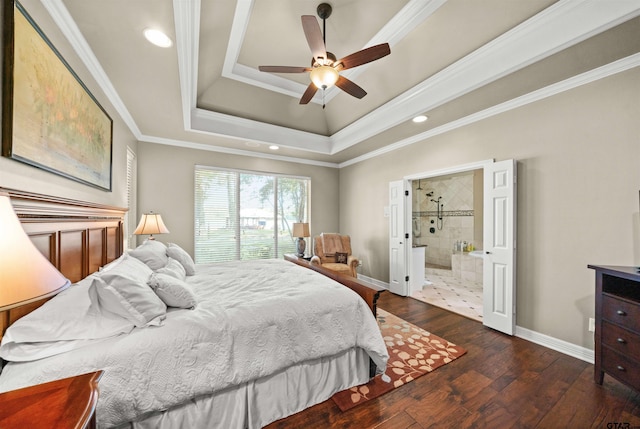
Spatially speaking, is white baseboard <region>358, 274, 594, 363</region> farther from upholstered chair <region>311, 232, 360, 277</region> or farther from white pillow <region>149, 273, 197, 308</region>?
white pillow <region>149, 273, 197, 308</region>

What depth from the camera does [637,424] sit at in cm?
161

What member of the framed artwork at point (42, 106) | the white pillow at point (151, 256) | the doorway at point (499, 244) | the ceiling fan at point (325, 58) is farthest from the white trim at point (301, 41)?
the white pillow at point (151, 256)

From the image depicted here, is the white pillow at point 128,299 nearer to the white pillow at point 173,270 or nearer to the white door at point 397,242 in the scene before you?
the white pillow at point 173,270

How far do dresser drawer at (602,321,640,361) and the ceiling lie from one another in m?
2.16

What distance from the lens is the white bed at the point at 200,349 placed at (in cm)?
117

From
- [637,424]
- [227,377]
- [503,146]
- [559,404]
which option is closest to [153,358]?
[227,377]

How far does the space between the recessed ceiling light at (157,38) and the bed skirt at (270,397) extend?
2.42 metres

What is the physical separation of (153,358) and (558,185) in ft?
12.0

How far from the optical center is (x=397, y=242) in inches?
167

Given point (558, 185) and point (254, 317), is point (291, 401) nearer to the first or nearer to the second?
point (254, 317)

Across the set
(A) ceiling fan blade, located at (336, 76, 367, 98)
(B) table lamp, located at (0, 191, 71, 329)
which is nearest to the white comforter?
(B) table lamp, located at (0, 191, 71, 329)

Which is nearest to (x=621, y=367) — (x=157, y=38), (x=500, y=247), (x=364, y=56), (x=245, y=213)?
(x=500, y=247)

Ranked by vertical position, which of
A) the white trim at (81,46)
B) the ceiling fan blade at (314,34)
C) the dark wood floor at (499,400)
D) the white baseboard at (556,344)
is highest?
the ceiling fan blade at (314,34)

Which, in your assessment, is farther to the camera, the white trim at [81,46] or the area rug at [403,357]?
the area rug at [403,357]
